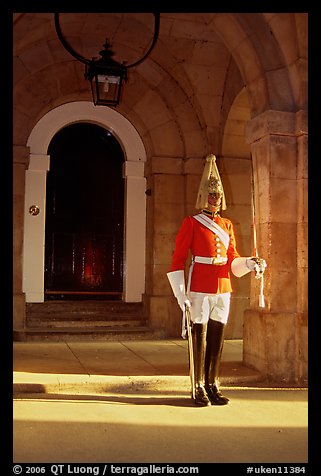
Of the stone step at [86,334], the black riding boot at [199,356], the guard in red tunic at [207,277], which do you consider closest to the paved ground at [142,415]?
the black riding boot at [199,356]

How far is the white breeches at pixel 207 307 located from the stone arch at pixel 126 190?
5.17 meters

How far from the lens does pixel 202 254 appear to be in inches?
206

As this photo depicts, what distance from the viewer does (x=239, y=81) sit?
881 cm

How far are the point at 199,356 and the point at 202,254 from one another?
3.05 ft

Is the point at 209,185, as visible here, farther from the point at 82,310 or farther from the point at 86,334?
the point at 82,310

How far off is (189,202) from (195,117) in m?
1.49

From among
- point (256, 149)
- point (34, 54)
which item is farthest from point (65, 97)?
point (256, 149)

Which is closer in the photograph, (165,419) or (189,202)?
(165,419)

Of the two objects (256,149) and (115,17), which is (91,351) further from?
(115,17)

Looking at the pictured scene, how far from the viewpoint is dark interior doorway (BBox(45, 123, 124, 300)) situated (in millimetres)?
10250

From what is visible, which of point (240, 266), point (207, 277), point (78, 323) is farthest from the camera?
point (78, 323)

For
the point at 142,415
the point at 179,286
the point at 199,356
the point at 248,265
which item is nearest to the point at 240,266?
the point at 248,265

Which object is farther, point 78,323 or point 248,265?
point 78,323
